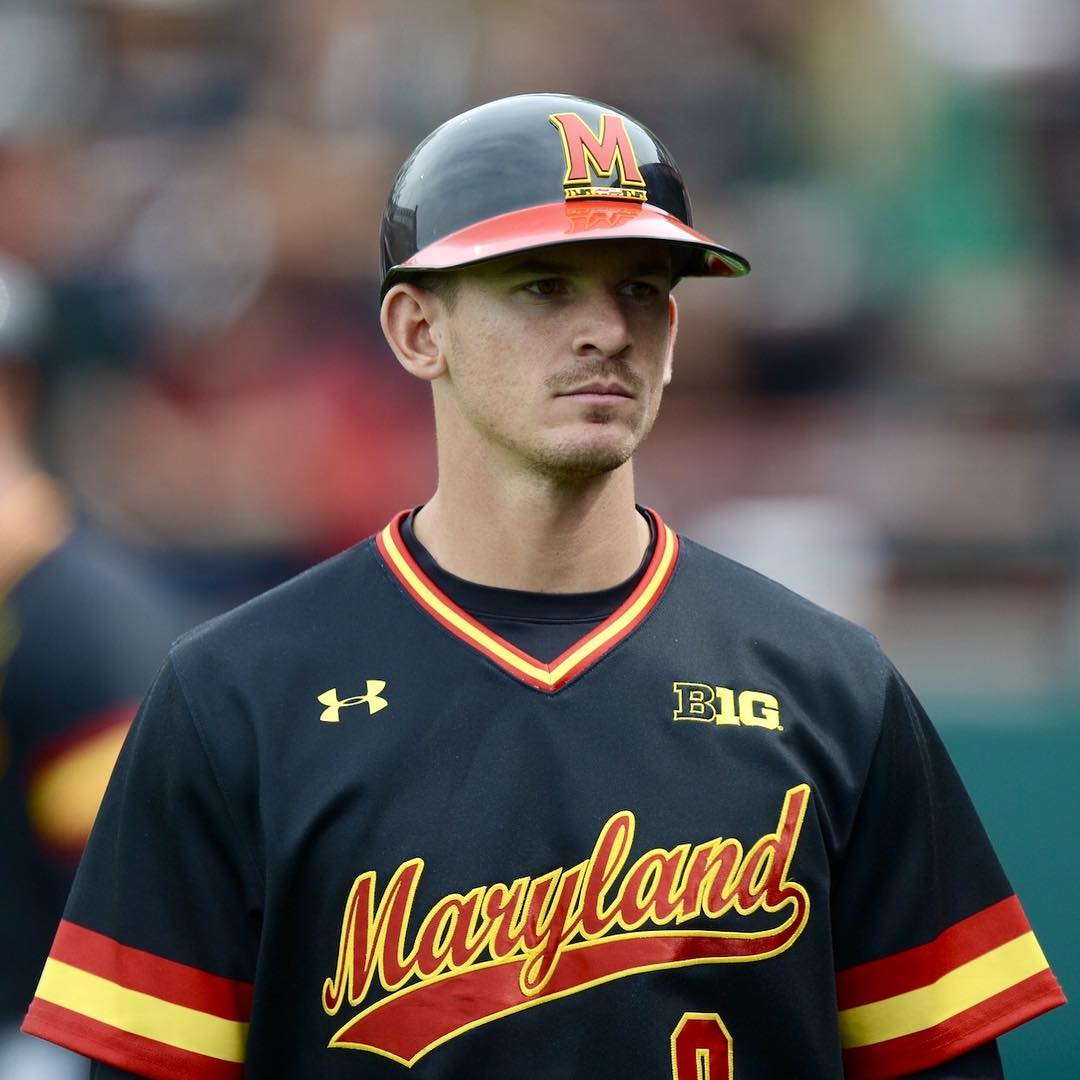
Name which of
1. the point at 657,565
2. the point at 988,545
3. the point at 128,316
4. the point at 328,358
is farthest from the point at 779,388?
the point at 657,565

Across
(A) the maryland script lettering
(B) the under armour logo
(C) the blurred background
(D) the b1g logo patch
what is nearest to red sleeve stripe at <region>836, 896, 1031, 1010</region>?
(A) the maryland script lettering

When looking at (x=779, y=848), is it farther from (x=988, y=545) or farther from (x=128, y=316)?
(x=128, y=316)

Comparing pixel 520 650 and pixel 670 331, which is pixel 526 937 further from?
pixel 670 331

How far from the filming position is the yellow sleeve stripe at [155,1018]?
267 centimetres

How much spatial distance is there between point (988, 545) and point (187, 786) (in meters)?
5.65

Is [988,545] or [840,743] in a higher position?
[840,743]

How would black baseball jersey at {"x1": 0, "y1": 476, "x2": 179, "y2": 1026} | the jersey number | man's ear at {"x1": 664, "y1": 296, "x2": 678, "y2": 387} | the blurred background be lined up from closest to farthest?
1. the jersey number
2. man's ear at {"x1": 664, "y1": 296, "x2": 678, "y2": 387}
3. black baseball jersey at {"x1": 0, "y1": 476, "x2": 179, "y2": 1026}
4. the blurred background

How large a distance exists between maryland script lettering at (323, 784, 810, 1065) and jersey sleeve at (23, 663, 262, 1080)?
0.16m

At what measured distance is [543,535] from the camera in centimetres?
278

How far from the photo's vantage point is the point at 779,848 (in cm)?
265

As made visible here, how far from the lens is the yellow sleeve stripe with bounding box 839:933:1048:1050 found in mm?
2777

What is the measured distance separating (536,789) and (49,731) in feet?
5.50

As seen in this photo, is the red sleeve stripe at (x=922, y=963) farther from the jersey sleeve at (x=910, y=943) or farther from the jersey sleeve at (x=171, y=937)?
the jersey sleeve at (x=171, y=937)

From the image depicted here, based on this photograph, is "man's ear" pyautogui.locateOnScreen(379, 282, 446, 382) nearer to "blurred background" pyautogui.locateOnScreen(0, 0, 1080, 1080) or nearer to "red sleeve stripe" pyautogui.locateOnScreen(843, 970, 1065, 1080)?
"red sleeve stripe" pyautogui.locateOnScreen(843, 970, 1065, 1080)
